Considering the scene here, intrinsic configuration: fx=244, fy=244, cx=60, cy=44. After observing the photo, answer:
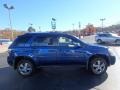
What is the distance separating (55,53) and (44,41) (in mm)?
687

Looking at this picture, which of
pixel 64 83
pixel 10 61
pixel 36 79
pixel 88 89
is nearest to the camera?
pixel 88 89

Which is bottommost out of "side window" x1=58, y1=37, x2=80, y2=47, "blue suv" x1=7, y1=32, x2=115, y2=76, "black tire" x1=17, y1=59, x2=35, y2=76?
"black tire" x1=17, y1=59, x2=35, y2=76

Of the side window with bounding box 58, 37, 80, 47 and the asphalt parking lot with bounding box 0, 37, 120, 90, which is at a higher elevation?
the side window with bounding box 58, 37, 80, 47

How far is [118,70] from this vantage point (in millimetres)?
10578

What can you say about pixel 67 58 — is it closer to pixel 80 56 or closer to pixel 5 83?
pixel 80 56

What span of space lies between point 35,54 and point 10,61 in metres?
1.15

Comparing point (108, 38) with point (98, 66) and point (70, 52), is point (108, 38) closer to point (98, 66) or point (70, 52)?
point (98, 66)

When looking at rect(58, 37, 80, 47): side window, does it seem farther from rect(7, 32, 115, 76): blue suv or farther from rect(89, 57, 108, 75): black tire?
rect(89, 57, 108, 75): black tire

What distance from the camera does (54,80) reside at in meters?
9.08

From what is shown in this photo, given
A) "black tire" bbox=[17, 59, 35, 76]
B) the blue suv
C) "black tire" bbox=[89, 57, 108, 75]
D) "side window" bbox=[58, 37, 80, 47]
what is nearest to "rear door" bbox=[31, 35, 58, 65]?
the blue suv

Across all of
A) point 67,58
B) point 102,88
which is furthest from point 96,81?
point 67,58

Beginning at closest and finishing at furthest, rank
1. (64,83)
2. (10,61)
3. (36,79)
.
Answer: (64,83), (36,79), (10,61)

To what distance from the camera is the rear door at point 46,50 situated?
9.70 meters

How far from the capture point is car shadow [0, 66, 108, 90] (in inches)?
317
